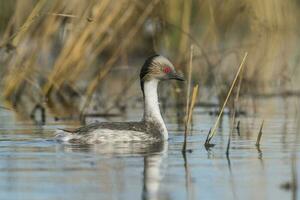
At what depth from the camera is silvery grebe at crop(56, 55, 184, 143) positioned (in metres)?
13.0

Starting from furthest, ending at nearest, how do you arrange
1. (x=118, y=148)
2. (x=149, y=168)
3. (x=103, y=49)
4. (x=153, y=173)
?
(x=103, y=49) → (x=118, y=148) → (x=149, y=168) → (x=153, y=173)

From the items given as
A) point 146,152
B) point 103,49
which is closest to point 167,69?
point 146,152

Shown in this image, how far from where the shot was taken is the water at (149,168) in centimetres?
899

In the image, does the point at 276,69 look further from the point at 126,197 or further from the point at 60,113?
the point at 126,197

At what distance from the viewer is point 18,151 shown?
39.6ft

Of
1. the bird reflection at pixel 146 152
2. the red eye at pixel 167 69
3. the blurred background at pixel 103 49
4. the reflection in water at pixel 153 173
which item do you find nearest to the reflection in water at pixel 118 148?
the bird reflection at pixel 146 152

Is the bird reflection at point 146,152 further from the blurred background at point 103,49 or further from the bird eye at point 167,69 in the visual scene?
the blurred background at point 103,49

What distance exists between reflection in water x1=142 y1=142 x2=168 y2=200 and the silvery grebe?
0.89 metres

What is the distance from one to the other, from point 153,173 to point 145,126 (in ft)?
11.4

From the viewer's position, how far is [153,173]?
10055 mm

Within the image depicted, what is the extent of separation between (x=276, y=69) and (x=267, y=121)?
663cm

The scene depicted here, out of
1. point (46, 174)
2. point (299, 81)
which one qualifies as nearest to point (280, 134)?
point (46, 174)

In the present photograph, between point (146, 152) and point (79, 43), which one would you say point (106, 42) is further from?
point (146, 152)

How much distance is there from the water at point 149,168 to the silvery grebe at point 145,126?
225 mm
